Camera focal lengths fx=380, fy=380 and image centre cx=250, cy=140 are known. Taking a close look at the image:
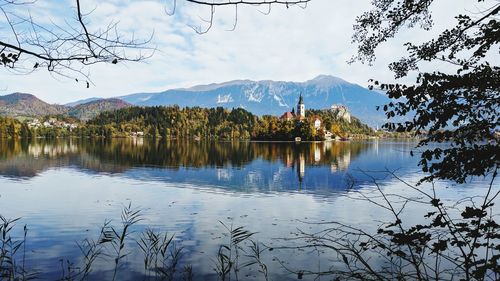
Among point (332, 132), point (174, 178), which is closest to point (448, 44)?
point (174, 178)

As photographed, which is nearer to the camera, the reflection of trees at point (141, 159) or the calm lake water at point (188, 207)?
the calm lake water at point (188, 207)

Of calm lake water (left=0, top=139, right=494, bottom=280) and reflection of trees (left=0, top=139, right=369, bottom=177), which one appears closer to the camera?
calm lake water (left=0, top=139, right=494, bottom=280)

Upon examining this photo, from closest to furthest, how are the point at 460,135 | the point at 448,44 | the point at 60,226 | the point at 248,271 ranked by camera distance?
the point at 460,135 → the point at 448,44 → the point at 248,271 → the point at 60,226

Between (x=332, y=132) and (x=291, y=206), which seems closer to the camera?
(x=291, y=206)

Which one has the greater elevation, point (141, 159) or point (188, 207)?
point (141, 159)

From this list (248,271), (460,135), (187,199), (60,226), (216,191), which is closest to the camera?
(460,135)

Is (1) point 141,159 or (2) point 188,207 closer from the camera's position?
(2) point 188,207

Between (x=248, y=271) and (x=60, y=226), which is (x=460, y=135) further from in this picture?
(x=60, y=226)

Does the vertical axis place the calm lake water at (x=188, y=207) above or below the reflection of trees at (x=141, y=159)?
below

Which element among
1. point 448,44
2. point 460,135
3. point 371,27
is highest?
point 371,27

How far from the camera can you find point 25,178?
36.1m

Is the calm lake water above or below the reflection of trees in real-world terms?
below

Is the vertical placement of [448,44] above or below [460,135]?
above

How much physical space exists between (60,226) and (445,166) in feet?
58.1
